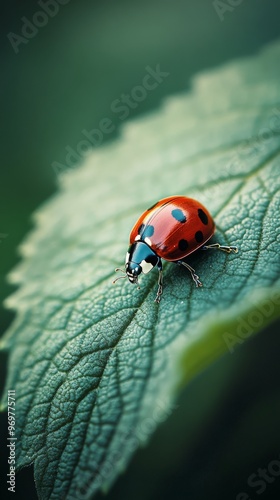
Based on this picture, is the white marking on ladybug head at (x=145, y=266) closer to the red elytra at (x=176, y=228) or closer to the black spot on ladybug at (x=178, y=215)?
the red elytra at (x=176, y=228)

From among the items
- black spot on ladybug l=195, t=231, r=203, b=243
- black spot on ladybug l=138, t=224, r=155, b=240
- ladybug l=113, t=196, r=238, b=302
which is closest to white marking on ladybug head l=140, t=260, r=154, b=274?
ladybug l=113, t=196, r=238, b=302

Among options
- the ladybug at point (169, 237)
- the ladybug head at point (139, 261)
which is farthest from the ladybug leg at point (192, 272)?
the ladybug head at point (139, 261)

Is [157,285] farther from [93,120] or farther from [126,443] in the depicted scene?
[93,120]

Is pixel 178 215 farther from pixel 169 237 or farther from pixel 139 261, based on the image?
pixel 139 261

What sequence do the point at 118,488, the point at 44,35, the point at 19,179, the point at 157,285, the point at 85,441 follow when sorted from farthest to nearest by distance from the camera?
the point at 44,35, the point at 19,179, the point at 118,488, the point at 157,285, the point at 85,441

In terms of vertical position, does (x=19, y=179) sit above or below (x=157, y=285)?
above

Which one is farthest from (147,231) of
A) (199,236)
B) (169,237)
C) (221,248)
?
(221,248)

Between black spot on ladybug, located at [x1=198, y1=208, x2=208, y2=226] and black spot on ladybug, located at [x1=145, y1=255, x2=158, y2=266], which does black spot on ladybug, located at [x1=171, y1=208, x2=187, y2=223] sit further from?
black spot on ladybug, located at [x1=145, y1=255, x2=158, y2=266]

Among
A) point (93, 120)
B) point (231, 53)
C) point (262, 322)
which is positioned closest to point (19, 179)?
point (93, 120)

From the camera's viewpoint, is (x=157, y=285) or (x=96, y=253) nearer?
Answer: (x=157, y=285)
